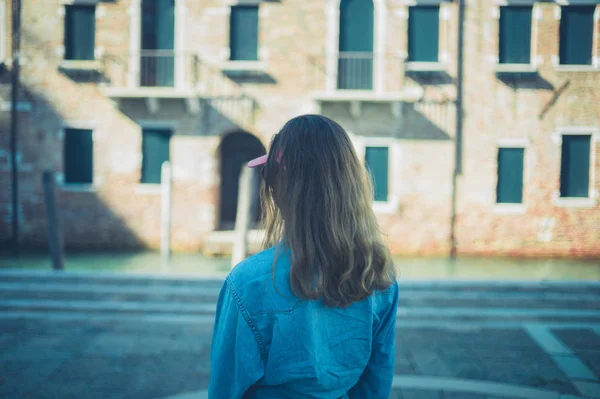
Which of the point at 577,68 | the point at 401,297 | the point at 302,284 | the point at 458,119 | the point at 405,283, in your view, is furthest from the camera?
the point at 458,119

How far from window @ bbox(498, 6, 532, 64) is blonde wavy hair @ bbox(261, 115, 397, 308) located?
12.7m

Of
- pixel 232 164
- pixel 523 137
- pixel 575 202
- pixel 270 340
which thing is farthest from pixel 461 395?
pixel 232 164

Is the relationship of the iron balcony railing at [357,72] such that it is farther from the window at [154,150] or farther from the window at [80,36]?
the window at [80,36]

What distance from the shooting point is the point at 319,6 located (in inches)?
491

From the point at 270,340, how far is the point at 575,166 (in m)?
13.3

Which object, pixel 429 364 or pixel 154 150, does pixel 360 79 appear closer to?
pixel 154 150

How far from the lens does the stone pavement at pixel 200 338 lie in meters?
4.17

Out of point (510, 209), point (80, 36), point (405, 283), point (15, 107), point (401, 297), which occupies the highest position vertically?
point (80, 36)

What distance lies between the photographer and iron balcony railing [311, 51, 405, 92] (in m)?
12.1

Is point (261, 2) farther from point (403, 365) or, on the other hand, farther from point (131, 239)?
point (403, 365)

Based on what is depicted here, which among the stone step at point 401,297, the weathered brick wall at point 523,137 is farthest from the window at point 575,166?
the stone step at point 401,297

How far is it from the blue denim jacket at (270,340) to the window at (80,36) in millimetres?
13327

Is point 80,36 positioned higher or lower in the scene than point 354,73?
higher

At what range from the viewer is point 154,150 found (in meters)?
12.8
